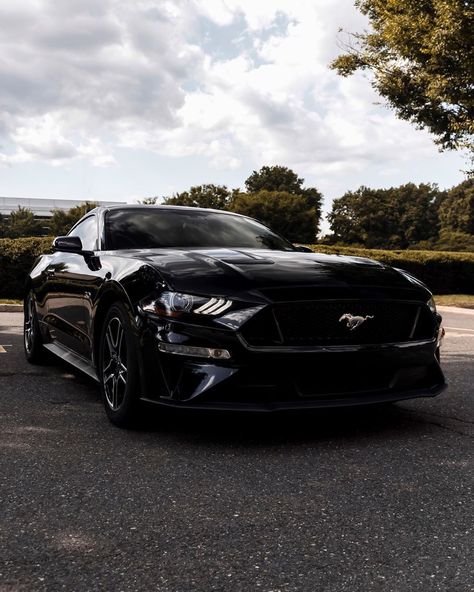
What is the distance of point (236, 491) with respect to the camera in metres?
3.16

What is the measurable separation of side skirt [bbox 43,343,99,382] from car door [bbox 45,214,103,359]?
5 cm

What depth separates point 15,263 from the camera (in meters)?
15.4

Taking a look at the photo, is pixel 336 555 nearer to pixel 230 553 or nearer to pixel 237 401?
pixel 230 553

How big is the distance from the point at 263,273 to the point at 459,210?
88.5 meters

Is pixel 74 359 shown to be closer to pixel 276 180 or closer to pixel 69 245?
pixel 69 245

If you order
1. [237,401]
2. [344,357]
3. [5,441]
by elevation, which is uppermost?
[344,357]

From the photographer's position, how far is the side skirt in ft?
15.7

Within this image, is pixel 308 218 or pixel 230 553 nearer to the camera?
pixel 230 553

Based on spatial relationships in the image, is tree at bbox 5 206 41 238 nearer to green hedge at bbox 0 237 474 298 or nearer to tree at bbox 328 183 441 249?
tree at bbox 328 183 441 249

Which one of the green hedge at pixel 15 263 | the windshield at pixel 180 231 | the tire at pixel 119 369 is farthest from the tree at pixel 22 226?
the tire at pixel 119 369

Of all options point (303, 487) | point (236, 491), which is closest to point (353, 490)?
point (303, 487)

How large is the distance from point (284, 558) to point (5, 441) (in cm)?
214

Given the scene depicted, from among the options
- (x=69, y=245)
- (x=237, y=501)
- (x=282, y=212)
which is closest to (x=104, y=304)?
(x=69, y=245)

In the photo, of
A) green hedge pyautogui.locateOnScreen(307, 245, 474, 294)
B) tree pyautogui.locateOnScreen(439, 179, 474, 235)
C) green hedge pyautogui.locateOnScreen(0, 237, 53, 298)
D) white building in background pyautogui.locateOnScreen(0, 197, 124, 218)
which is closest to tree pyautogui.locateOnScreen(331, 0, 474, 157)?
green hedge pyautogui.locateOnScreen(307, 245, 474, 294)
